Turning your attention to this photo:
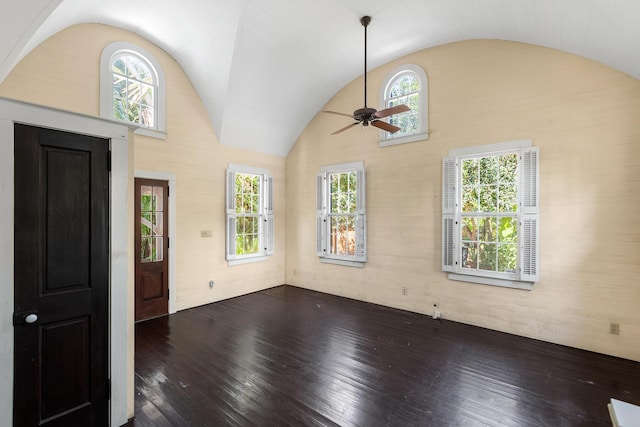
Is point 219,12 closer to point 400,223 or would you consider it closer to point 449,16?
point 449,16

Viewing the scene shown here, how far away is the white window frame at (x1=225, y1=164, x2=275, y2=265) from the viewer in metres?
5.48

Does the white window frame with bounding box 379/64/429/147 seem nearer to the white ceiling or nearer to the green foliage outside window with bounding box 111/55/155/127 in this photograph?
the white ceiling

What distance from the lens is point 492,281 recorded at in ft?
13.4

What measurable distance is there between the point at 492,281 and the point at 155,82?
571 centimetres

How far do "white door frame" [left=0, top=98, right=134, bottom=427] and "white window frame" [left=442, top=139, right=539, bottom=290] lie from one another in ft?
13.0

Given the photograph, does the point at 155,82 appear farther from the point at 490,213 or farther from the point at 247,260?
the point at 490,213

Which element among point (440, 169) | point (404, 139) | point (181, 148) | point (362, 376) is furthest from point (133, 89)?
point (362, 376)

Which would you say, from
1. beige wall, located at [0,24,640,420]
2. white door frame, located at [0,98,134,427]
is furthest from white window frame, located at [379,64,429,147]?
white door frame, located at [0,98,134,427]

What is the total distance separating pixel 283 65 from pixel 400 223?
319cm

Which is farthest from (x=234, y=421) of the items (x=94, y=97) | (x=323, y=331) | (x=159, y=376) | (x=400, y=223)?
(x=94, y=97)

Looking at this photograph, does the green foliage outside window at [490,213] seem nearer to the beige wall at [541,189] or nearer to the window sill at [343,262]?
the beige wall at [541,189]

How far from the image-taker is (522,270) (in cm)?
382

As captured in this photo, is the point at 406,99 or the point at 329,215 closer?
the point at 406,99

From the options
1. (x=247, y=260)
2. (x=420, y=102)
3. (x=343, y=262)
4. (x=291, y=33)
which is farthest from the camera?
(x=247, y=260)
